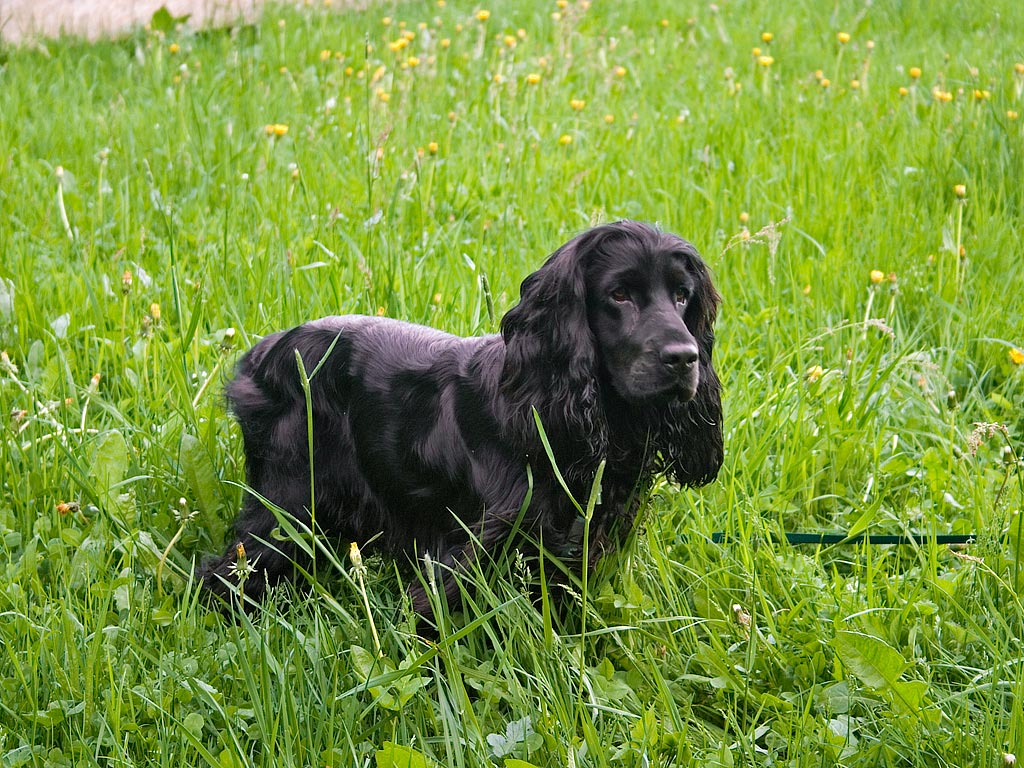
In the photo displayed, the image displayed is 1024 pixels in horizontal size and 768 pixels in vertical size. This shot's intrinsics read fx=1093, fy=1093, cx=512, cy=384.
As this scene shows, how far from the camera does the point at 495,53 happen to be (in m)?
6.45

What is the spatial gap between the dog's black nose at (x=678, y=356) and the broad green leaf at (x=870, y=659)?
2.08 feet

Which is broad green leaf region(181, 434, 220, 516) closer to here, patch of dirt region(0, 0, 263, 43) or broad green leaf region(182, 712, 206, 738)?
broad green leaf region(182, 712, 206, 738)

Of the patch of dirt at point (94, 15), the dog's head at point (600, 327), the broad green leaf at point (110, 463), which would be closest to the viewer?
the dog's head at point (600, 327)

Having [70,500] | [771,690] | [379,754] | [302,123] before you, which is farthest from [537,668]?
[302,123]

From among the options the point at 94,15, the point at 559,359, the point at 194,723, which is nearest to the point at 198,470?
the point at 194,723

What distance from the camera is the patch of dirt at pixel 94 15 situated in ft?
22.0

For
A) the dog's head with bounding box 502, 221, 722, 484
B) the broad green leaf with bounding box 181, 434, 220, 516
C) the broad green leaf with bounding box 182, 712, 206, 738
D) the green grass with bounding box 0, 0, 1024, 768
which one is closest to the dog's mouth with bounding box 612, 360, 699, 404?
the dog's head with bounding box 502, 221, 722, 484

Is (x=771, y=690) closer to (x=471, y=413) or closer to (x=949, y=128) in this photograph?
(x=471, y=413)

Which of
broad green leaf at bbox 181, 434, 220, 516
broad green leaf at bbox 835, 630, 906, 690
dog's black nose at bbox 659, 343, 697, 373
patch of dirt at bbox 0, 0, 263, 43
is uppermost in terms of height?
patch of dirt at bbox 0, 0, 263, 43

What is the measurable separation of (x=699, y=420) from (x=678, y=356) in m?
0.41

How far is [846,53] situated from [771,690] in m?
5.47

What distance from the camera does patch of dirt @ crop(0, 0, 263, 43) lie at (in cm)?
670

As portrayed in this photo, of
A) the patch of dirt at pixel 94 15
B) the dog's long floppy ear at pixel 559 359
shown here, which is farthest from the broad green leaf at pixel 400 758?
the patch of dirt at pixel 94 15

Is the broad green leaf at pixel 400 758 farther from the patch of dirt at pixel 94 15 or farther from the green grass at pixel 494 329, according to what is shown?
the patch of dirt at pixel 94 15
